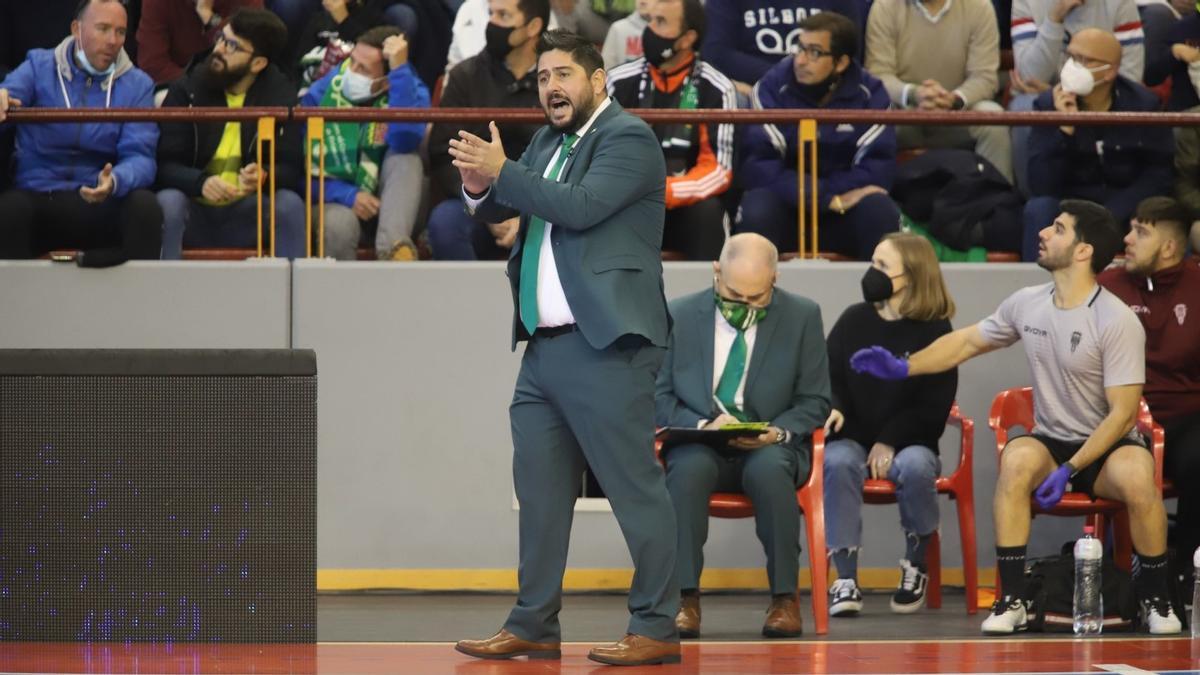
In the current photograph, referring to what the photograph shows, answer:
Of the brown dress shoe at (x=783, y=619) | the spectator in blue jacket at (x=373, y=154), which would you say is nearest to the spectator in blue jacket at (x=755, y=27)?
the spectator in blue jacket at (x=373, y=154)

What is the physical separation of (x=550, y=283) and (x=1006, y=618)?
7.63 ft

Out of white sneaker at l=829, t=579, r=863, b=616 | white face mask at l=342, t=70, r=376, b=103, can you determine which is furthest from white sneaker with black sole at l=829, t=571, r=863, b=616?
white face mask at l=342, t=70, r=376, b=103

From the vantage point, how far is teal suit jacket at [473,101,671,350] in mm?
5145

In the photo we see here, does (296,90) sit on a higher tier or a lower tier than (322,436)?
higher

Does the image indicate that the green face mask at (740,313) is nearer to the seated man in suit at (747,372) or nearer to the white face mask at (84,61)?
the seated man in suit at (747,372)

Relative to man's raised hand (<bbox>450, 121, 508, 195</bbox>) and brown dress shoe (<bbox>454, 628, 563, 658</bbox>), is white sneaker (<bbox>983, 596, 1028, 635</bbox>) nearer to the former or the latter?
brown dress shoe (<bbox>454, 628, 563, 658</bbox>)

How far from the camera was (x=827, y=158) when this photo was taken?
328 inches

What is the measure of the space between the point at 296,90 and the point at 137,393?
350cm

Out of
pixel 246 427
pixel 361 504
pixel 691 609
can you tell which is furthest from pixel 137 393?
pixel 361 504

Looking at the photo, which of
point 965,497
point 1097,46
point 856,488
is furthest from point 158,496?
point 1097,46

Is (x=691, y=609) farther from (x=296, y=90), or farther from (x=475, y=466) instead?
(x=296, y=90)

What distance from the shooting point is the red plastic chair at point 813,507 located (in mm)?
6688

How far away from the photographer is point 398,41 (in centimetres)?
843

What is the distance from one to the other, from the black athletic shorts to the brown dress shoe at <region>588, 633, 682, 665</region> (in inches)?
89.6
